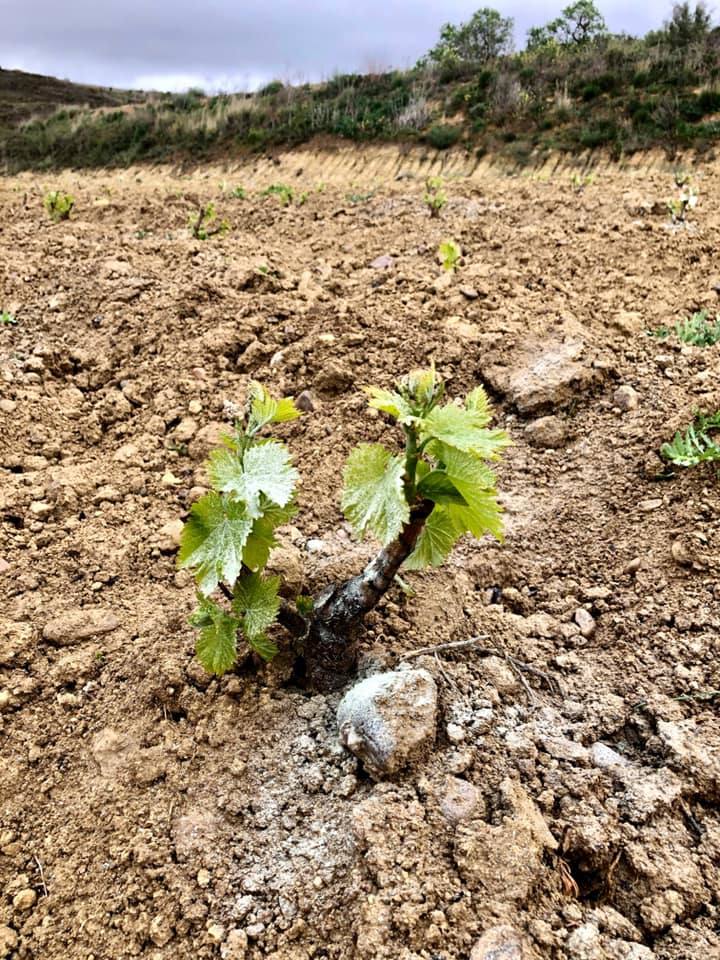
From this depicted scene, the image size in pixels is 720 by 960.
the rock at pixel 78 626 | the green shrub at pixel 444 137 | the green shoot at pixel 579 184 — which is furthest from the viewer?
the green shrub at pixel 444 137

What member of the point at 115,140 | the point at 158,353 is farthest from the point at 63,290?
the point at 115,140

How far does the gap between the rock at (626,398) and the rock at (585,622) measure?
0.98m

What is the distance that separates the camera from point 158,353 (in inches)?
133

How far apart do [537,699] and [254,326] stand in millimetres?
2285

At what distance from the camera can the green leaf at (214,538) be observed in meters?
1.60

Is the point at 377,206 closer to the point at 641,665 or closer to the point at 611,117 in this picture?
the point at 641,665

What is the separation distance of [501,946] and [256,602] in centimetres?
90

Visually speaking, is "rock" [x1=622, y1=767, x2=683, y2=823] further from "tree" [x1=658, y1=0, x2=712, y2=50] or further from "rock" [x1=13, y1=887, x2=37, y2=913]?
"tree" [x1=658, y1=0, x2=712, y2=50]

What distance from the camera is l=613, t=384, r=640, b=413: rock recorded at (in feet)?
8.83

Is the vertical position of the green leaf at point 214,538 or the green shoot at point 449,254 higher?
the green shoot at point 449,254

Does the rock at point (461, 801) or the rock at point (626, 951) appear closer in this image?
the rock at point (626, 951)

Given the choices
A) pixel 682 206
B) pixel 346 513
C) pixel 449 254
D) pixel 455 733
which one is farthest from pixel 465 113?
pixel 455 733

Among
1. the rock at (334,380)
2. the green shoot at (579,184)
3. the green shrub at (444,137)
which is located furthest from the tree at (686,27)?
the rock at (334,380)

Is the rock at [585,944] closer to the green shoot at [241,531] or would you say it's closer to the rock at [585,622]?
the rock at [585,622]
